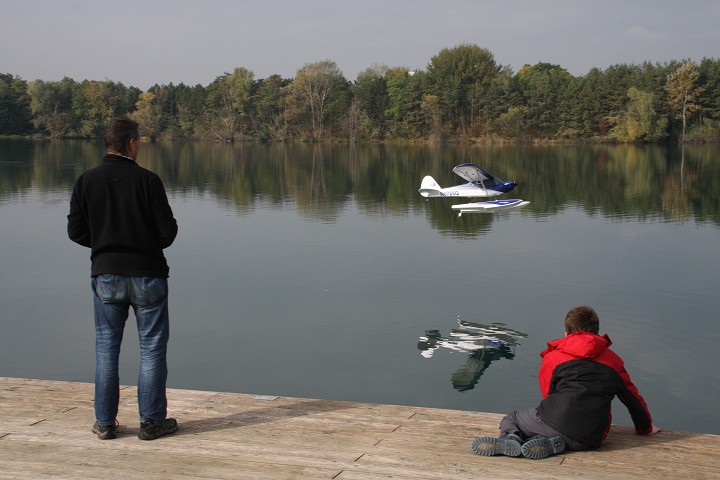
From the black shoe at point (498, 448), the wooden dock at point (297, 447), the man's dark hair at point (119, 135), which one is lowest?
the wooden dock at point (297, 447)

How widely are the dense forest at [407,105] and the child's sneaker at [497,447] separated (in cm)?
6757

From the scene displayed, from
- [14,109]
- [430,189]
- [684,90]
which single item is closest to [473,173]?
[430,189]

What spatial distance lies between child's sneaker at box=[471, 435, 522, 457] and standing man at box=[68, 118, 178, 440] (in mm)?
1721

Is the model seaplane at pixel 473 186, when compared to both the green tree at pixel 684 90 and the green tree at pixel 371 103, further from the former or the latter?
the green tree at pixel 371 103

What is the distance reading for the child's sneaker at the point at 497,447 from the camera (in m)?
4.01

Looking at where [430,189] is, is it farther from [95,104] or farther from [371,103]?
[95,104]

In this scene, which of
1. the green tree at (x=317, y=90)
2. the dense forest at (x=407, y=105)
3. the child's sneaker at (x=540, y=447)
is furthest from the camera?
the green tree at (x=317, y=90)

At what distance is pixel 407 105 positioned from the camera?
79.0 m

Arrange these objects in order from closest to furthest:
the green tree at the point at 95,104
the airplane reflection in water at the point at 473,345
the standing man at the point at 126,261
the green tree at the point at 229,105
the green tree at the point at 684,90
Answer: the standing man at the point at 126,261, the airplane reflection in water at the point at 473,345, the green tree at the point at 684,90, the green tree at the point at 229,105, the green tree at the point at 95,104

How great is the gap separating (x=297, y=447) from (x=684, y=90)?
231 feet

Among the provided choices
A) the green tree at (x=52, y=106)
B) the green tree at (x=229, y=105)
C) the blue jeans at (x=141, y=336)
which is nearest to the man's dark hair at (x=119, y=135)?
the blue jeans at (x=141, y=336)

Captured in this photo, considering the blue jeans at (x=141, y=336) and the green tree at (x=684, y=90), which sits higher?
the green tree at (x=684, y=90)

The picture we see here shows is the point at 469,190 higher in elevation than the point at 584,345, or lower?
higher

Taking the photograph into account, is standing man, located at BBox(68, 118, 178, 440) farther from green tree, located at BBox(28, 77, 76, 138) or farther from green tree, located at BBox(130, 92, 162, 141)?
green tree, located at BBox(28, 77, 76, 138)
